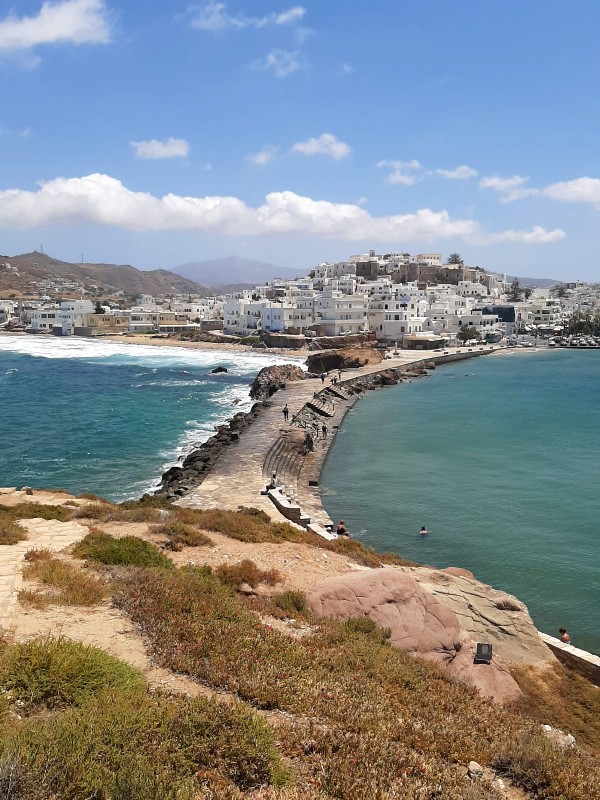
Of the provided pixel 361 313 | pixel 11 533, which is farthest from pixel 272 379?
pixel 11 533

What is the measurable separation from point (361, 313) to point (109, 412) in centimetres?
4922

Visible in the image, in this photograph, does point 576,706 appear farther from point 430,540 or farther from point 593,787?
point 430,540

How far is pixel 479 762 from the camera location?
6.25m

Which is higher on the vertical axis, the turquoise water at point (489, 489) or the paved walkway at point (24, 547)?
the paved walkway at point (24, 547)

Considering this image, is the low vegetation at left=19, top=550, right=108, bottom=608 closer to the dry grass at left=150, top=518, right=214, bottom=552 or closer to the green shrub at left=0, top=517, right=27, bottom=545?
the green shrub at left=0, top=517, right=27, bottom=545

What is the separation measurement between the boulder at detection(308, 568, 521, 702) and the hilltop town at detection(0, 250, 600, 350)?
6669 centimetres

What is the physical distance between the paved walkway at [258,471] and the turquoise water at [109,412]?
2.98m

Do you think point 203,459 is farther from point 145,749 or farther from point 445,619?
point 145,749

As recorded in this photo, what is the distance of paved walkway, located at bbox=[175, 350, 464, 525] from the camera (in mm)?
20844

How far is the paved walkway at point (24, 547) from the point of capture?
8.27m

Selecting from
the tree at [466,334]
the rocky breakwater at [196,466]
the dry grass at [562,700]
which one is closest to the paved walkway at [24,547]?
the dry grass at [562,700]

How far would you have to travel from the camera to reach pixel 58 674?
6258mm

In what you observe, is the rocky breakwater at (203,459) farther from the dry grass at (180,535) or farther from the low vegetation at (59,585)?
the low vegetation at (59,585)

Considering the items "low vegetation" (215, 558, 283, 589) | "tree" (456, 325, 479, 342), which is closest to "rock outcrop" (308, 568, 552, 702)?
"low vegetation" (215, 558, 283, 589)
